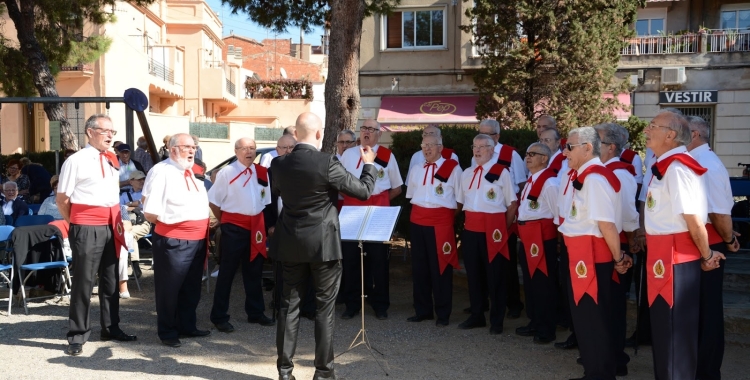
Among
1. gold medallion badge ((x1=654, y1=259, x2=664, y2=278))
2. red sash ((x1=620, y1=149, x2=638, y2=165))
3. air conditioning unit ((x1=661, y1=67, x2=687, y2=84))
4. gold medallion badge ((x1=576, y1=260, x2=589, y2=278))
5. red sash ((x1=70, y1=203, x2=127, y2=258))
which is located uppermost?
air conditioning unit ((x1=661, y1=67, x2=687, y2=84))

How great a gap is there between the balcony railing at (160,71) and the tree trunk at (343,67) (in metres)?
24.4

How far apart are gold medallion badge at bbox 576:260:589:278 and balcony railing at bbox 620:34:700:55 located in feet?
69.4

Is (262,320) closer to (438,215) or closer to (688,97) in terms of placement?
(438,215)

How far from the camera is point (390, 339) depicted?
23.3 ft

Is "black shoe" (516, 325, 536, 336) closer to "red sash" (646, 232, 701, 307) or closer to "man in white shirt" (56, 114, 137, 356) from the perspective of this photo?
"red sash" (646, 232, 701, 307)

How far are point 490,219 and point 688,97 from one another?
65.2ft

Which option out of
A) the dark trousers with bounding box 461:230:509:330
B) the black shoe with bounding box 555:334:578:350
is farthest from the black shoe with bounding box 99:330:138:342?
the black shoe with bounding box 555:334:578:350

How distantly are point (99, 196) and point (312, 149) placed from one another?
234cm

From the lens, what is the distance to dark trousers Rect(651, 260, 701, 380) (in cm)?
475

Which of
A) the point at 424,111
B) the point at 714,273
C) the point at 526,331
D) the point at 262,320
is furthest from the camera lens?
the point at 424,111

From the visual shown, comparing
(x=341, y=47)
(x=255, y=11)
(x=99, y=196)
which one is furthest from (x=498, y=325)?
(x=255, y=11)

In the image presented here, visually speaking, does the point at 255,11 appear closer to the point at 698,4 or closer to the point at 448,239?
the point at 448,239

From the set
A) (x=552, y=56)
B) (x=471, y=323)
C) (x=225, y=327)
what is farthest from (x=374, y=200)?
(x=552, y=56)

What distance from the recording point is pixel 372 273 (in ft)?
27.1
